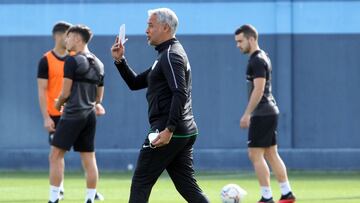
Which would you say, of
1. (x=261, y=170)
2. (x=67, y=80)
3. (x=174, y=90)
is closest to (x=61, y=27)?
(x=67, y=80)

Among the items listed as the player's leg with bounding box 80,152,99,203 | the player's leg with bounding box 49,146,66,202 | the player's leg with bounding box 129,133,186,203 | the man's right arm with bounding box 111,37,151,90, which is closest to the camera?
the player's leg with bounding box 129,133,186,203

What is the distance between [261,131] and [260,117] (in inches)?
6.7

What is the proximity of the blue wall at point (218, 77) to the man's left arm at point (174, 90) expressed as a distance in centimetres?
1023

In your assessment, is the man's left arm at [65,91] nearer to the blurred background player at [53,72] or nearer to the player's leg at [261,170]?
the blurred background player at [53,72]

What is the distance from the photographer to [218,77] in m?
19.2

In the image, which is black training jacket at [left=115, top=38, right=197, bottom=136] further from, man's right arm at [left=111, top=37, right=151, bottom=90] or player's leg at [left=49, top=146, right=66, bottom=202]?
player's leg at [left=49, top=146, right=66, bottom=202]

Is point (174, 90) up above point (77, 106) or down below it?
above

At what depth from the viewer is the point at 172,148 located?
8898mm

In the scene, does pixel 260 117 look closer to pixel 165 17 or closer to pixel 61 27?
pixel 61 27

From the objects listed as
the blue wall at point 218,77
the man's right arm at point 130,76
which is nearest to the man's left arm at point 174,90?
the man's right arm at point 130,76

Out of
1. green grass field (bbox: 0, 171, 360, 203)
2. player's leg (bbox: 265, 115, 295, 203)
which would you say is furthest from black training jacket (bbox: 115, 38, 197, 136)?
green grass field (bbox: 0, 171, 360, 203)

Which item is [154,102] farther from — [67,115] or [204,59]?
[204,59]

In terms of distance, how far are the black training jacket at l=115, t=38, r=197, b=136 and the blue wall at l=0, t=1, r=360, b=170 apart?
9.99m

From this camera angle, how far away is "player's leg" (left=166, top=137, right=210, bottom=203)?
9.09m
